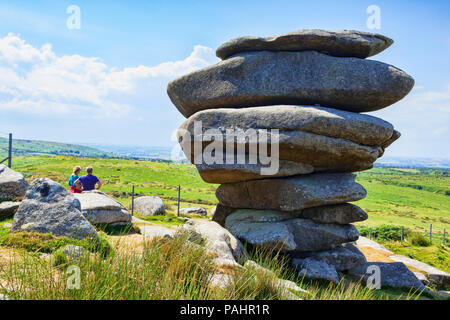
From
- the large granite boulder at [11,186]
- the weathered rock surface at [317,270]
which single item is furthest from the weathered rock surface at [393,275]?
the large granite boulder at [11,186]

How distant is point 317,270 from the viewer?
1215 cm

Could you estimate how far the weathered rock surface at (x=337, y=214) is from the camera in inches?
536

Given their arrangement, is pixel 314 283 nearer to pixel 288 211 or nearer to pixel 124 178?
pixel 288 211

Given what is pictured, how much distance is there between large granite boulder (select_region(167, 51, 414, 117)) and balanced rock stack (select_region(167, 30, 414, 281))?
0.13 feet

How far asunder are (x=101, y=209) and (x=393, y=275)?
12.9 meters

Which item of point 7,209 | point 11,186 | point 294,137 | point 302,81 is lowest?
point 7,209

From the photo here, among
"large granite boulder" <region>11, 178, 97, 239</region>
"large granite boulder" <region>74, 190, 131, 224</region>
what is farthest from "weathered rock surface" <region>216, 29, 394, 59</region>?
"large granite boulder" <region>11, 178, 97, 239</region>

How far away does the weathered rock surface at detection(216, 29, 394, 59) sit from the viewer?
13.1 meters

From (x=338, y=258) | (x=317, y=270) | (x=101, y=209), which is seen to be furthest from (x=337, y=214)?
(x=101, y=209)

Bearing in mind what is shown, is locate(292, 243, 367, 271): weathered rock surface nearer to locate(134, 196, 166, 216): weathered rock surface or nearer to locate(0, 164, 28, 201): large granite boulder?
locate(134, 196, 166, 216): weathered rock surface

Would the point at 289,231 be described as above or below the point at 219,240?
below

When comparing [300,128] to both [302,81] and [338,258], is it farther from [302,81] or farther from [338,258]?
[338,258]

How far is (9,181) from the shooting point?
14570 millimetres
